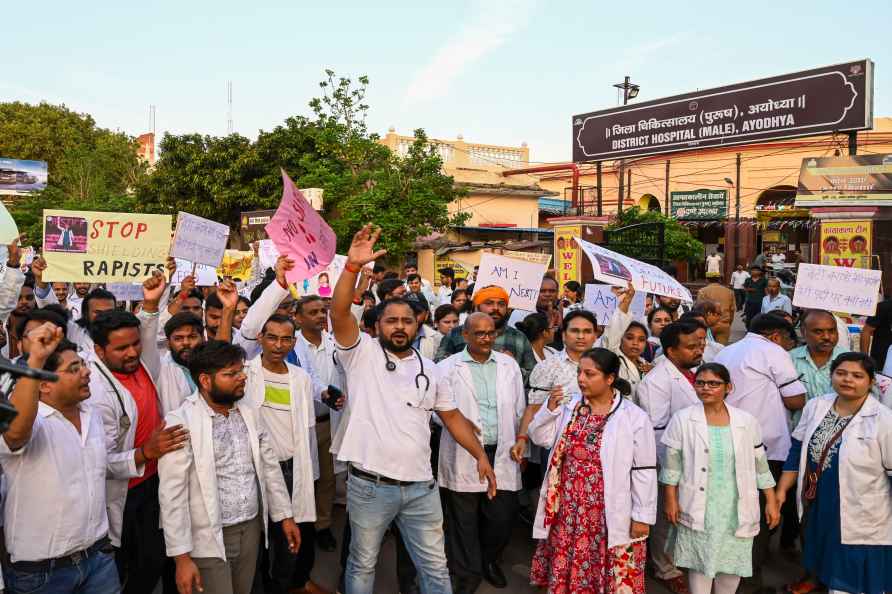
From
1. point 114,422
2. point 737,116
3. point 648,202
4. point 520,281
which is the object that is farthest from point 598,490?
point 648,202

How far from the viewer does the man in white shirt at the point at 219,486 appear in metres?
3.15

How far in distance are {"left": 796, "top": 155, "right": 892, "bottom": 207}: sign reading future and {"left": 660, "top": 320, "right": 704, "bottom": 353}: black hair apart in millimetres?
9346

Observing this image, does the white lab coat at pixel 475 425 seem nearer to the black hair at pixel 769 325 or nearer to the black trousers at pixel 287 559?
the black trousers at pixel 287 559

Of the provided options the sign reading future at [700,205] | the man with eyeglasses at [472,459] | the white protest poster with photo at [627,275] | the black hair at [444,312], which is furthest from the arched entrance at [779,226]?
the man with eyeglasses at [472,459]

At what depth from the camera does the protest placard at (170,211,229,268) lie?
598 cm

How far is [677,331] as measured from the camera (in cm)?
462

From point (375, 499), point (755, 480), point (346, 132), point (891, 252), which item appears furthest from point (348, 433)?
point (346, 132)

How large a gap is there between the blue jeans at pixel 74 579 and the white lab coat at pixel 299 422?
1.03m

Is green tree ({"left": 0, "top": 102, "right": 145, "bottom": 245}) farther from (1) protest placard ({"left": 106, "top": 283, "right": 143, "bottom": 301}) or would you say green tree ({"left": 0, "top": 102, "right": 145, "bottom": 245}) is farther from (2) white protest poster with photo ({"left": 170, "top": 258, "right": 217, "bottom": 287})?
(1) protest placard ({"left": 106, "top": 283, "right": 143, "bottom": 301})

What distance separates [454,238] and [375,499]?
841 inches

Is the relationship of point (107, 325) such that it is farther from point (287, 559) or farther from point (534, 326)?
point (534, 326)

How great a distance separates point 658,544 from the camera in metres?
4.67

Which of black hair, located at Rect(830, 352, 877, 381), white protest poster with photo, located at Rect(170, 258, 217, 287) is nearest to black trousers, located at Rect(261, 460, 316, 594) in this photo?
black hair, located at Rect(830, 352, 877, 381)

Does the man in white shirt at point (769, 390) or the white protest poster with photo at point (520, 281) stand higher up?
the white protest poster with photo at point (520, 281)
